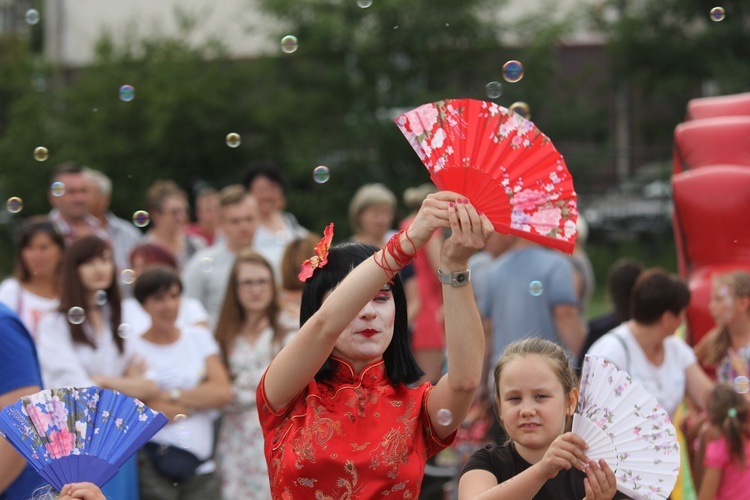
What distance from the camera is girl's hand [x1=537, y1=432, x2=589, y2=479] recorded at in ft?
9.09

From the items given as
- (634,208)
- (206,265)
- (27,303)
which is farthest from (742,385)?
(634,208)

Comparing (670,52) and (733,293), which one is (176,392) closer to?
(733,293)

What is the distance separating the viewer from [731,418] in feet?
15.9

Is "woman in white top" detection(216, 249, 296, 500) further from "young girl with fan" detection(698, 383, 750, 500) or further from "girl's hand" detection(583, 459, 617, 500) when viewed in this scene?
"girl's hand" detection(583, 459, 617, 500)

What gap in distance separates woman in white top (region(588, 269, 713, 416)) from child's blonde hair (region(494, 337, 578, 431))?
1.98 metres

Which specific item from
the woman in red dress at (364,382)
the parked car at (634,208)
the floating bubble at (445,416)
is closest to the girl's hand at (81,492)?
the woman in red dress at (364,382)

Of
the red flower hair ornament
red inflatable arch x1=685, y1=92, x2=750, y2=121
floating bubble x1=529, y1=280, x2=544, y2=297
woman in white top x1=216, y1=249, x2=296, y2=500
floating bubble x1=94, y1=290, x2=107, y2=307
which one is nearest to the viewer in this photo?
the red flower hair ornament

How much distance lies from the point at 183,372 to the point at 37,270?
973 millimetres

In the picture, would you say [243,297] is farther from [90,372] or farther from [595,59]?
[595,59]

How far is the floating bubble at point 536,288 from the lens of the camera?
6.14 m

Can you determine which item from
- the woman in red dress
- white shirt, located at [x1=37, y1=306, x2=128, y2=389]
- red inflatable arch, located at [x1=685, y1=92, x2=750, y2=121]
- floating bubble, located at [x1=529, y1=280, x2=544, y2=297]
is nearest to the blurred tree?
red inflatable arch, located at [x1=685, y1=92, x2=750, y2=121]

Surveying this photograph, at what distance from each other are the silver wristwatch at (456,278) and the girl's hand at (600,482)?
1.75 ft

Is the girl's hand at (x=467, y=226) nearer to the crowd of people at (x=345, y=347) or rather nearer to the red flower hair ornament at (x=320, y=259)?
the crowd of people at (x=345, y=347)

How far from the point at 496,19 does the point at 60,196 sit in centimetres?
1082
